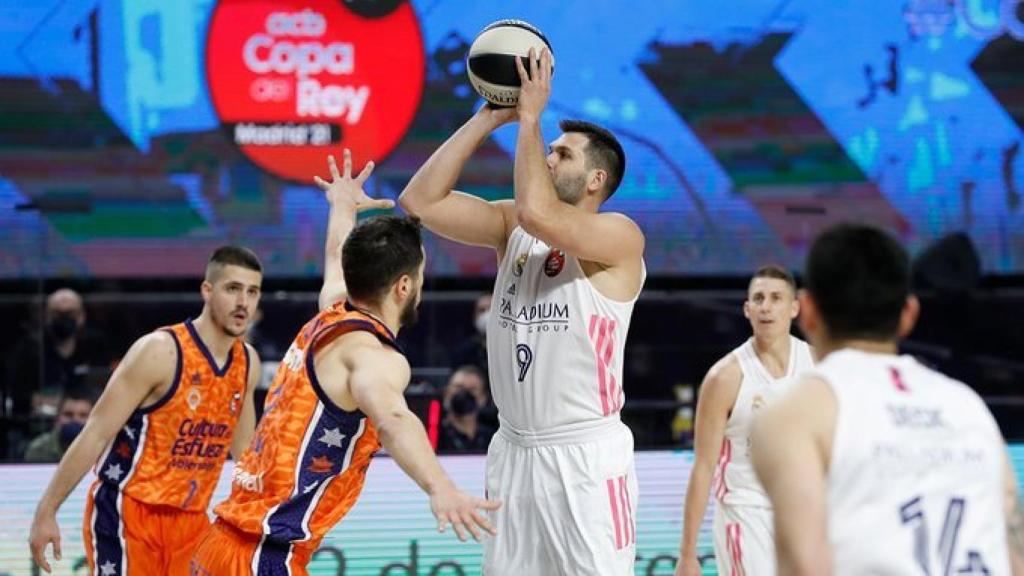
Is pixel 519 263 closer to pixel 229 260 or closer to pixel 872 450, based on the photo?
pixel 229 260

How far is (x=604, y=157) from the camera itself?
4.89 meters

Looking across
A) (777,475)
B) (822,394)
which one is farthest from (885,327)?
(777,475)

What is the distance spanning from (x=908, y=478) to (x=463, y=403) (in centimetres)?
615

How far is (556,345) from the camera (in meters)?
4.71

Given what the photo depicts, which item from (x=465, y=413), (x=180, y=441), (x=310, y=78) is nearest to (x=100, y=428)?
(x=180, y=441)

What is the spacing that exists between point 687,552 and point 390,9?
5.20 metres

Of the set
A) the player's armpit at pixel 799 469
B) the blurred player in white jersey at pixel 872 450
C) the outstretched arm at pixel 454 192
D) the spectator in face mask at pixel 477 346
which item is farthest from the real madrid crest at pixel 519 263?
the spectator in face mask at pixel 477 346

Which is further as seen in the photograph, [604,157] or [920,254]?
[920,254]

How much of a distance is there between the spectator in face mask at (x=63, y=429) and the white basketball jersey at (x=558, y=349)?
3.94m

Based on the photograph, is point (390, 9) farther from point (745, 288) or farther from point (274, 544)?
point (274, 544)

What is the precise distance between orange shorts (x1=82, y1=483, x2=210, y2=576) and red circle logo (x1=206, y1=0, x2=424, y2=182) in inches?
175

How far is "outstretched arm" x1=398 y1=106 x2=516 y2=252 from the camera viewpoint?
190 inches

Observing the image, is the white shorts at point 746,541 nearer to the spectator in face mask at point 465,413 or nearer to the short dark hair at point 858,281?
the spectator in face mask at point 465,413

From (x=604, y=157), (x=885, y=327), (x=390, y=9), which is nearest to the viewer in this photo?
(x=885, y=327)
